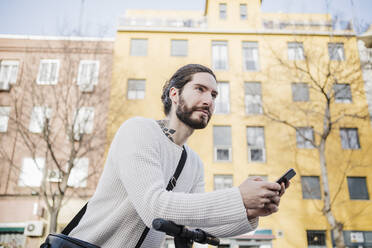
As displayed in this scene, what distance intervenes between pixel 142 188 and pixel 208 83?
796 mm

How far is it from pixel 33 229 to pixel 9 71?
1076cm

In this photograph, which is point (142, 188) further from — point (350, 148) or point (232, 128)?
point (350, 148)

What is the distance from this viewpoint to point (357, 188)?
60.4ft

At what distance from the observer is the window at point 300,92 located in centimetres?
2039

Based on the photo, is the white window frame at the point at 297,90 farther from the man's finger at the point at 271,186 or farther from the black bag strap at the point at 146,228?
the man's finger at the point at 271,186

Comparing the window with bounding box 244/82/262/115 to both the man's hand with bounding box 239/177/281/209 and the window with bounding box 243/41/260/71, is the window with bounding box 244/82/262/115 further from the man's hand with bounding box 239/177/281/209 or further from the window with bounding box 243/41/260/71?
the man's hand with bounding box 239/177/281/209

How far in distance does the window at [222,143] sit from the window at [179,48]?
6300mm

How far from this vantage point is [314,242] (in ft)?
55.9

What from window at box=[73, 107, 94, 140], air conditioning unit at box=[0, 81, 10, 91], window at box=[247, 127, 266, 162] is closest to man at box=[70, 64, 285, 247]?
window at box=[73, 107, 94, 140]

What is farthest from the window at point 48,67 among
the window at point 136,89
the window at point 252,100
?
the window at point 252,100

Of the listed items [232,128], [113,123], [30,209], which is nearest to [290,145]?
[232,128]

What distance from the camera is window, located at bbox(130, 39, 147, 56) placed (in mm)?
21658

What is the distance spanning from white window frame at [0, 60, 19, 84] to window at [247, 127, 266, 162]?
16.1 metres

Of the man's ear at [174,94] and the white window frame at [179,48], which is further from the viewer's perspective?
the white window frame at [179,48]
